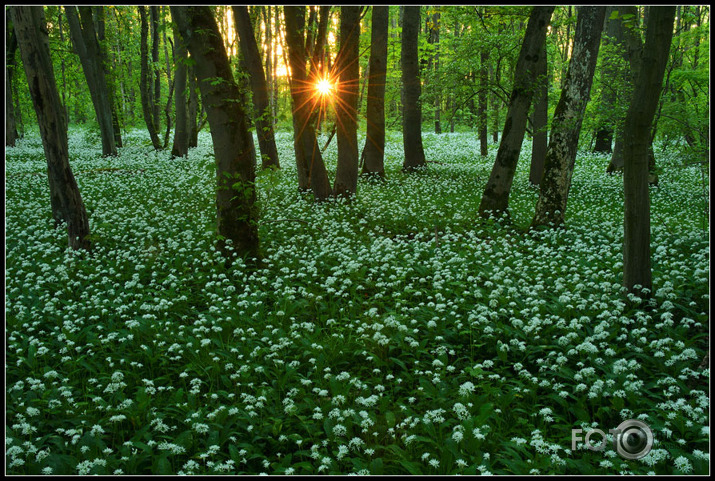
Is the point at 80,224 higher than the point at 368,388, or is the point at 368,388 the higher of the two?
the point at 80,224

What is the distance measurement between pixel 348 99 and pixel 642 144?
25.6 ft

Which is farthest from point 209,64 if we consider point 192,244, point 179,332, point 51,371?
point 51,371

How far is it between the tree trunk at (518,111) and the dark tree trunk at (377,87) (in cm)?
534

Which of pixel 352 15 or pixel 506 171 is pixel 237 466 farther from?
pixel 352 15

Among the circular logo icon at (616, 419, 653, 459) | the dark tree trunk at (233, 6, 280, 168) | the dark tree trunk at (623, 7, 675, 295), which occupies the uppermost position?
the dark tree trunk at (233, 6, 280, 168)

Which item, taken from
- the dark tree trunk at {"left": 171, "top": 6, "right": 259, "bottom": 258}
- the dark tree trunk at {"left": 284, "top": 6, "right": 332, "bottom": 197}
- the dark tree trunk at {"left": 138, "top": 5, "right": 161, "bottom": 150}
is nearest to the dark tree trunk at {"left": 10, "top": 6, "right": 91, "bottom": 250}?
the dark tree trunk at {"left": 171, "top": 6, "right": 259, "bottom": 258}

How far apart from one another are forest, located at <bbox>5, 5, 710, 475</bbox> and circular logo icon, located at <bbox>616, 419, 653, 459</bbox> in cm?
3

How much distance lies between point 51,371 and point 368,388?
3.50 m

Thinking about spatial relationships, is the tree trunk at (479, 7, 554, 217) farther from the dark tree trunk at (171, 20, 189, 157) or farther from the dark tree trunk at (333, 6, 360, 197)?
the dark tree trunk at (171, 20, 189, 157)

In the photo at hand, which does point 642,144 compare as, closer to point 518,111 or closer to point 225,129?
point 518,111

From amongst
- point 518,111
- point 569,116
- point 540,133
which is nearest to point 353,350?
point 569,116

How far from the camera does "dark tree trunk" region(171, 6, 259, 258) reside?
6.94 meters

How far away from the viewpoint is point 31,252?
28.0 ft

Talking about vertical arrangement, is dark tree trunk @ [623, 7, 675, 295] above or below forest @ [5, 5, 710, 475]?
above
